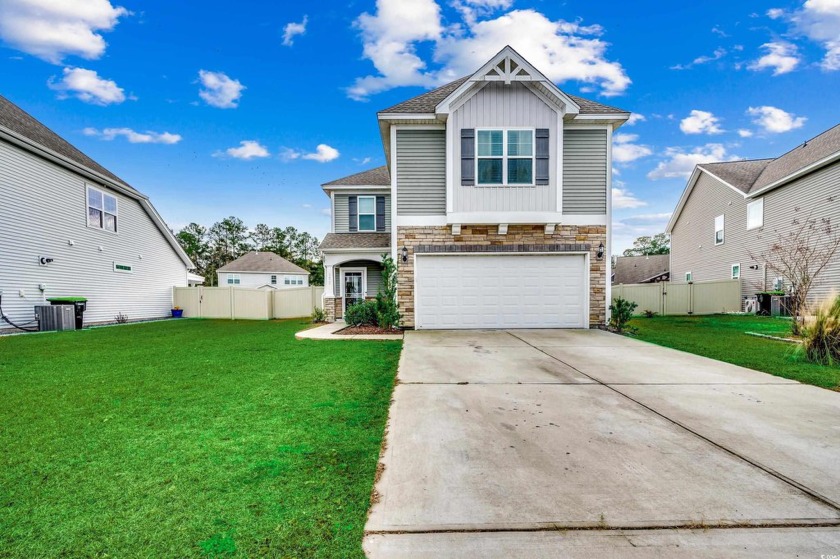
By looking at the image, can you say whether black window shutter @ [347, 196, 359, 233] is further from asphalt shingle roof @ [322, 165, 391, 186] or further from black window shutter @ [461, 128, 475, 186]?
black window shutter @ [461, 128, 475, 186]

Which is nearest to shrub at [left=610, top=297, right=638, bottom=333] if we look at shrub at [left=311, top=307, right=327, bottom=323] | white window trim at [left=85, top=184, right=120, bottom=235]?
shrub at [left=311, top=307, right=327, bottom=323]

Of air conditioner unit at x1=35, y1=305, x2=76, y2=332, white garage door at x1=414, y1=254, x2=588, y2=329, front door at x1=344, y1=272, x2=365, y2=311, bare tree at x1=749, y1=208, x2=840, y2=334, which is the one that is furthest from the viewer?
front door at x1=344, y1=272, x2=365, y2=311

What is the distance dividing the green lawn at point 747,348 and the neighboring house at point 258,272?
30.5 metres

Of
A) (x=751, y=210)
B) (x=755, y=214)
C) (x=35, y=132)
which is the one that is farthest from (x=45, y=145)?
(x=751, y=210)

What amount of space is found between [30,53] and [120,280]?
8.24 metres

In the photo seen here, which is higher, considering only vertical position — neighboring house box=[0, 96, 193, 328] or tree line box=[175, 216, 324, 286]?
tree line box=[175, 216, 324, 286]

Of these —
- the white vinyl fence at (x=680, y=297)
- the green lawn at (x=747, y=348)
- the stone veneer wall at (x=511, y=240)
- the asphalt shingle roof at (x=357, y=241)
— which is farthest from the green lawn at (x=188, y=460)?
the white vinyl fence at (x=680, y=297)

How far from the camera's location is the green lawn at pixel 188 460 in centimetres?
168

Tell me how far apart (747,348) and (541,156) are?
604 centimetres

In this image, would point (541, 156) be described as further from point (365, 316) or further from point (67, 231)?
point (67, 231)

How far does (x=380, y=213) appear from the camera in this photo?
14391 millimetres

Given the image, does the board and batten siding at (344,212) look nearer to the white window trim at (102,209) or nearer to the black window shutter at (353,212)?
the black window shutter at (353,212)

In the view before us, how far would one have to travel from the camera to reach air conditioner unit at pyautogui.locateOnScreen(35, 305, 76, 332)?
1047 cm

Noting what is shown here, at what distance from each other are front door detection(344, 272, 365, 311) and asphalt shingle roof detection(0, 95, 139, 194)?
31.0 feet
